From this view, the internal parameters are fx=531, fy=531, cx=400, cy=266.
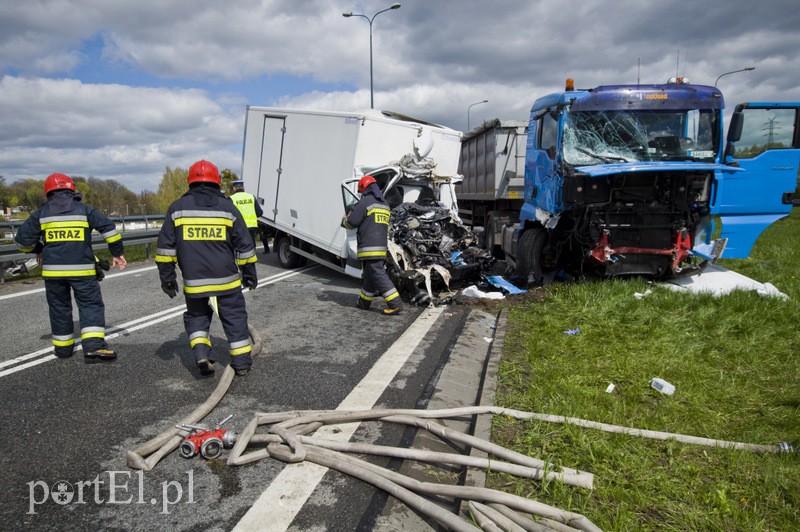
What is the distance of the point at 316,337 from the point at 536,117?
494 cm

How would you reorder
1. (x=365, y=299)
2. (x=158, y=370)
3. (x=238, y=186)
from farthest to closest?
1. (x=238, y=186)
2. (x=365, y=299)
3. (x=158, y=370)

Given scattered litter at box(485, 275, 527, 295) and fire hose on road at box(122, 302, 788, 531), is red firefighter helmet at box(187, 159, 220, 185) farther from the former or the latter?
scattered litter at box(485, 275, 527, 295)

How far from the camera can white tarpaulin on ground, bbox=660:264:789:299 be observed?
22.3 ft

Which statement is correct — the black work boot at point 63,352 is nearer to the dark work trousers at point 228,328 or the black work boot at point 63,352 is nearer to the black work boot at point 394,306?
the dark work trousers at point 228,328

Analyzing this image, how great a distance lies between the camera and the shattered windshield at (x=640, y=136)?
23.1 feet

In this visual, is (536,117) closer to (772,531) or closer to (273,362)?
(273,362)

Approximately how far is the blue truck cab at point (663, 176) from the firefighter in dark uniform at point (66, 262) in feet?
18.0

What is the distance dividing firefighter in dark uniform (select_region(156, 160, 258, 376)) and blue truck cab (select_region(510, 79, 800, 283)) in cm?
438

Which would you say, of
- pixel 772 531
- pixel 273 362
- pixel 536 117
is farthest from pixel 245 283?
pixel 536 117

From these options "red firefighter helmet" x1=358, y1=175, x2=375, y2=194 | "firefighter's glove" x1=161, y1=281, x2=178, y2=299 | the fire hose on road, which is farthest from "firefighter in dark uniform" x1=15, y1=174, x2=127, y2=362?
"red firefighter helmet" x1=358, y1=175, x2=375, y2=194

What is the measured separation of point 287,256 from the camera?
422 inches

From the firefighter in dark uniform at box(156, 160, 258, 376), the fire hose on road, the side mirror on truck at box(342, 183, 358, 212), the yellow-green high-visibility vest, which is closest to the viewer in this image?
the fire hose on road

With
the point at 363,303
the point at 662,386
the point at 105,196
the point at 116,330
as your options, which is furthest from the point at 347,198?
the point at 105,196

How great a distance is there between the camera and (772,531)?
7.79 ft
